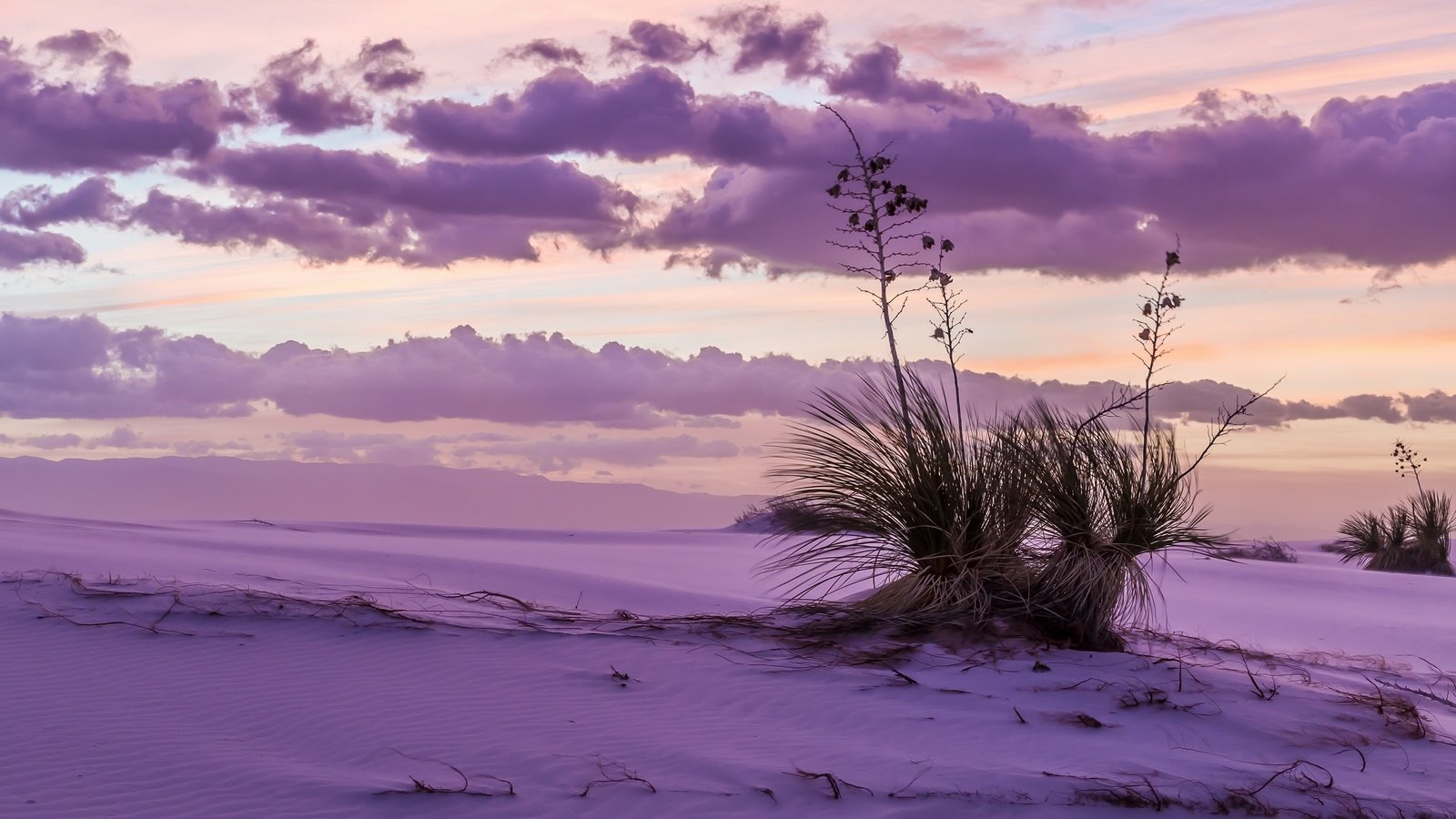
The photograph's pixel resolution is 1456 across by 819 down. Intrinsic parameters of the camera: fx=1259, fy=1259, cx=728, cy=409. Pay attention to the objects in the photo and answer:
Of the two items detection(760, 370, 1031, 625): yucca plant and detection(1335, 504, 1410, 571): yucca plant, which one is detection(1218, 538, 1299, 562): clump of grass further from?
detection(760, 370, 1031, 625): yucca plant

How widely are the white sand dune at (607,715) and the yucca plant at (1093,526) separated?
0.48 meters

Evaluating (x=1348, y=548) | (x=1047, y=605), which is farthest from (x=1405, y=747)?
(x=1348, y=548)

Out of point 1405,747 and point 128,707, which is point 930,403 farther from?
point 128,707

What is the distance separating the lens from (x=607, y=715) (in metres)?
6.45

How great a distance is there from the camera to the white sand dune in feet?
17.5

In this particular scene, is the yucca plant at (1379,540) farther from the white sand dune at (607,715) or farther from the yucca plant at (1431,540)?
the white sand dune at (607,715)

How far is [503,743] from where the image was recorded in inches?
235

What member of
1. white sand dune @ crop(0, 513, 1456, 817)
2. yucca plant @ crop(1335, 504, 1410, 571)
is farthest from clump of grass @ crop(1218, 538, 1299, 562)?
white sand dune @ crop(0, 513, 1456, 817)

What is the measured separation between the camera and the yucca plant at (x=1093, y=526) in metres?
7.98

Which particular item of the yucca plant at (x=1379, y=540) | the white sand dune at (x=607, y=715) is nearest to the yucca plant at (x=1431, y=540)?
the yucca plant at (x=1379, y=540)

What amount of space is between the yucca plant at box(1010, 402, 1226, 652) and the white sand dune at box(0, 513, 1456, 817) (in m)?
0.48

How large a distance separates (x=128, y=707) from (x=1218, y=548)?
710cm

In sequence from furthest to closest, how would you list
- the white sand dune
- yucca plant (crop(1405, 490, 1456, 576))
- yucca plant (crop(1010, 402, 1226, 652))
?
yucca plant (crop(1405, 490, 1456, 576)) → yucca plant (crop(1010, 402, 1226, 652)) → the white sand dune

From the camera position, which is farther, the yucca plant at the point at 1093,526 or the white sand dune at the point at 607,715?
the yucca plant at the point at 1093,526
